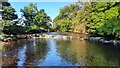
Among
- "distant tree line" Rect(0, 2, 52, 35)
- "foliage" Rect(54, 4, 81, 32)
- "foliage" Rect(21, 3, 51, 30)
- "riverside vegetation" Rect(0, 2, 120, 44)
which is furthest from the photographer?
"foliage" Rect(54, 4, 81, 32)

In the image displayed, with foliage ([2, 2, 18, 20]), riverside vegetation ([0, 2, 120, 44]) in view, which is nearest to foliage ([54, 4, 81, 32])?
riverside vegetation ([0, 2, 120, 44])

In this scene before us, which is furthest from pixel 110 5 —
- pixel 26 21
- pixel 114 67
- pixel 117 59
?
pixel 26 21

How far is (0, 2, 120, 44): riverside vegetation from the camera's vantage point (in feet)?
124

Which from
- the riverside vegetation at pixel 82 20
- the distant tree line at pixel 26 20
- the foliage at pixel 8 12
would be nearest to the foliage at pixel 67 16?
the riverside vegetation at pixel 82 20

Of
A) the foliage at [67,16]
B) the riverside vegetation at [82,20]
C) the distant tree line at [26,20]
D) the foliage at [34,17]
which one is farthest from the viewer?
the foliage at [67,16]

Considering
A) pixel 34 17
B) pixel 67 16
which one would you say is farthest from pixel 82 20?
pixel 67 16

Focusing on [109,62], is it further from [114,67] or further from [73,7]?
[73,7]

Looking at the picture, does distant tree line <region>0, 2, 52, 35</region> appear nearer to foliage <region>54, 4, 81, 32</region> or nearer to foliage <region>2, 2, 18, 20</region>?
foliage <region>2, 2, 18, 20</region>

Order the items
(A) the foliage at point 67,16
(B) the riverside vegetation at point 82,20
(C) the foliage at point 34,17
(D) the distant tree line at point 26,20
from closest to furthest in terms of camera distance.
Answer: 1. (B) the riverside vegetation at point 82,20
2. (D) the distant tree line at point 26,20
3. (C) the foliage at point 34,17
4. (A) the foliage at point 67,16

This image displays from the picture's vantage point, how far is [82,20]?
64.9 metres

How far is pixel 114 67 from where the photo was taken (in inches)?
683

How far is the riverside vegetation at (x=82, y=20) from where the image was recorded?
37812 millimetres

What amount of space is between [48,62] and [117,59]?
600cm

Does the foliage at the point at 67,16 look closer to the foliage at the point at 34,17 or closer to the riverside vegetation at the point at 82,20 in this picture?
the riverside vegetation at the point at 82,20
